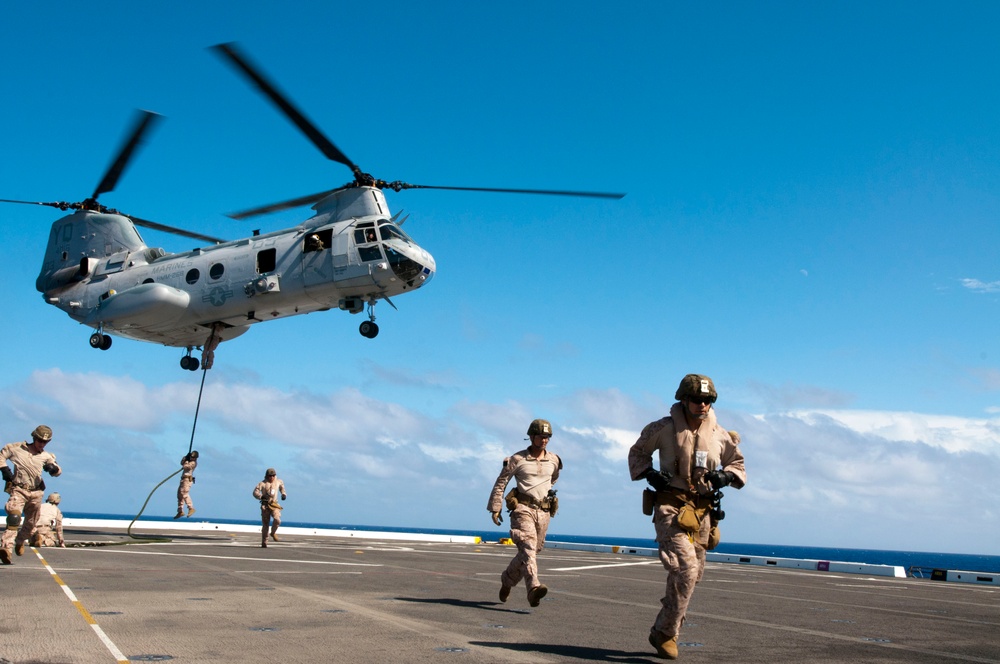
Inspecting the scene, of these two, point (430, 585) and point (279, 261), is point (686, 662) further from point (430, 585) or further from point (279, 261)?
point (279, 261)

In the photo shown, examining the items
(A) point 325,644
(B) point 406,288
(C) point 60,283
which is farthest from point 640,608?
(C) point 60,283

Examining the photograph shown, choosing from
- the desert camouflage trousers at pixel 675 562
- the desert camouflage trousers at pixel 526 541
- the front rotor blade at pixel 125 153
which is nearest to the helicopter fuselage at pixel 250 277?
the front rotor blade at pixel 125 153

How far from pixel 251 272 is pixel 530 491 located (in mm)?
18509

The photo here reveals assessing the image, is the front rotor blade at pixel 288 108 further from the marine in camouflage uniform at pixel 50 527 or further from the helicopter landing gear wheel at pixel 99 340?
the marine in camouflage uniform at pixel 50 527

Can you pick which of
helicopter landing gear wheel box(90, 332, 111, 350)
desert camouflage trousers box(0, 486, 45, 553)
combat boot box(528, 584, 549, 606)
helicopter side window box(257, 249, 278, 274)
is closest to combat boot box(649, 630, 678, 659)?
combat boot box(528, 584, 549, 606)

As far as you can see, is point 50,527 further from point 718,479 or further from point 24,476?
point 718,479

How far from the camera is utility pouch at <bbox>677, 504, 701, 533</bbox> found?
6903mm

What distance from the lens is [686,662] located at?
20.8 feet

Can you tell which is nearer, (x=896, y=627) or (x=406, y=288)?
(x=896, y=627)

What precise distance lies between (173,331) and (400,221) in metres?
9.16

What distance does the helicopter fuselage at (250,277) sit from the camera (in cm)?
2512

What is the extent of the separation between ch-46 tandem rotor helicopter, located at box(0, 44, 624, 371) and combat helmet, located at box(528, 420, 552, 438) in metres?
14.5

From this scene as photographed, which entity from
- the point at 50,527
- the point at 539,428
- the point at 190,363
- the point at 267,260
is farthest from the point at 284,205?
the point at 539,428

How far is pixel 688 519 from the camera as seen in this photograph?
6914mm
